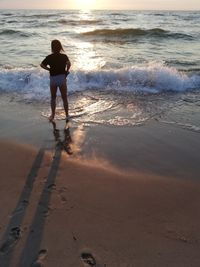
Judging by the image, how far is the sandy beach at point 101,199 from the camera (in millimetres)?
3619

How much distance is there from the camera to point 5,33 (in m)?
24.8

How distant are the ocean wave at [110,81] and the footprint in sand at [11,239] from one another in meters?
6.50

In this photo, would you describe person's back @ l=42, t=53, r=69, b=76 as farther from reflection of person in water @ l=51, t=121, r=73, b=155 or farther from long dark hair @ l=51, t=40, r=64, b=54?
reflection of person in water @ l=51, t=121, r=73, b=155

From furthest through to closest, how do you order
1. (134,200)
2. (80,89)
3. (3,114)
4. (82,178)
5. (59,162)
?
1. (80,89)
2. (3,114)
3. (59,162)
4. (82,178)
5. (134,200)

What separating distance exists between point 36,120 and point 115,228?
412 cm

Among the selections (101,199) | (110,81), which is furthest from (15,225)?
(110,81)

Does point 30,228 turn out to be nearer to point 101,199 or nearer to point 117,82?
point 101,199

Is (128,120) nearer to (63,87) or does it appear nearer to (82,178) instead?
(63,87)

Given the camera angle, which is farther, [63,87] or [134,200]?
[63,87]

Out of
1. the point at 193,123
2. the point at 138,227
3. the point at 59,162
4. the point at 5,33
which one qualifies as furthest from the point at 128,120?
the point at 5,33

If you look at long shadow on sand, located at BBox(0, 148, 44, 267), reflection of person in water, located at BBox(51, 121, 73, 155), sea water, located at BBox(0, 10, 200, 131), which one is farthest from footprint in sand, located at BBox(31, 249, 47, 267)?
sea water, located at BBox(0, 10, 200, 131)

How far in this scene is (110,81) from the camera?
11.3 m

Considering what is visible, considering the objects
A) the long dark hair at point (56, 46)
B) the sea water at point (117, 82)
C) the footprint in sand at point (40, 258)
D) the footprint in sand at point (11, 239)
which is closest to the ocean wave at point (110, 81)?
the sea water at point (117, 82)

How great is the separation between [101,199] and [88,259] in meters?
1.08
